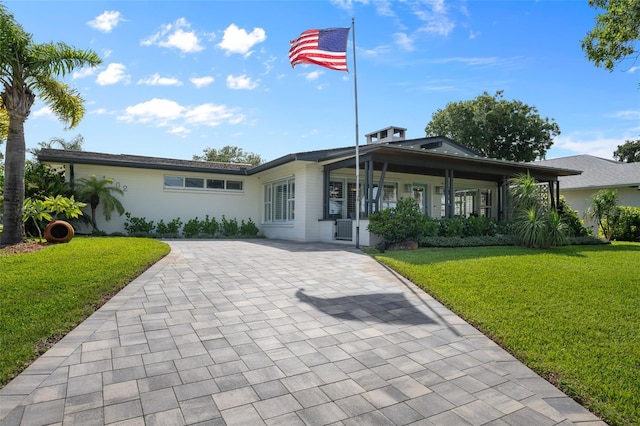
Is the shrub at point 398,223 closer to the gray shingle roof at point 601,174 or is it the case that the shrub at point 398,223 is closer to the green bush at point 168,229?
the green bush at point 168,229

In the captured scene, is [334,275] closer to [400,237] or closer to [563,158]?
[400,237]

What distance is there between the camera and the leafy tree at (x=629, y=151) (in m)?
40.7

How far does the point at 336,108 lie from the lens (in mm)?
12055

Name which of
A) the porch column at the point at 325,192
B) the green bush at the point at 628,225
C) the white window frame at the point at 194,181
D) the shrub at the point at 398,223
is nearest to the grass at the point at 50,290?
the shrub at the point at 398,223

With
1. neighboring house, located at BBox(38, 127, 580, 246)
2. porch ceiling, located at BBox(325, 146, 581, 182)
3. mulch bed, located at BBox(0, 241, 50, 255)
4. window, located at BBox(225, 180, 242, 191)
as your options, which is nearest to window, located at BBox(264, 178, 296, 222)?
neighboring house, located at BBox(38, 127, 580, 246)

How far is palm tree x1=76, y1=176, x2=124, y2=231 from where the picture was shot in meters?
12.7

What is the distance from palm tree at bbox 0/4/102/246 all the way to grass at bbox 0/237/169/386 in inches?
59.4

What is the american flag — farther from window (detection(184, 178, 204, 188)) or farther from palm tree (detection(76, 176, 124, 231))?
palm tree (detection(76, 176, 124, 231))

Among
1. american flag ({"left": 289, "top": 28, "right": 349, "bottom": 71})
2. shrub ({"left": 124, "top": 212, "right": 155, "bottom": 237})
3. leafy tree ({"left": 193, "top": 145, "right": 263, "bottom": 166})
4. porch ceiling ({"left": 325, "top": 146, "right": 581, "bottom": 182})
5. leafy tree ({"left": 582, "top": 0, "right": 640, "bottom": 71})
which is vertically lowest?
shrub ({"left": 124, "top": 212, "right": 155, "bottom": 237})

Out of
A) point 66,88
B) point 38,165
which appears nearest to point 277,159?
point 66,88

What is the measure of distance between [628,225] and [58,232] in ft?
65.6

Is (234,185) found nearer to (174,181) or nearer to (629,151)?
(174,181)

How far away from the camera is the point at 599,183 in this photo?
18.4 m

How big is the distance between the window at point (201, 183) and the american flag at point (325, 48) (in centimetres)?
765
